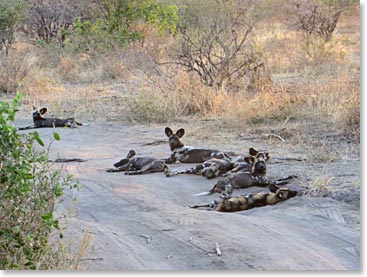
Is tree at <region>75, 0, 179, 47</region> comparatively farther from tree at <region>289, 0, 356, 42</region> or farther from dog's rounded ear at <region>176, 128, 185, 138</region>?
tree at <region>289, 0, 356, 42</region>

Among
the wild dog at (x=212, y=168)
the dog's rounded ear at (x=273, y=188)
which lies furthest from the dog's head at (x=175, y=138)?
the dog's rounded ear at (x=273, y=188)

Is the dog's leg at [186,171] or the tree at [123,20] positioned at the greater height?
the tree at [123,20]

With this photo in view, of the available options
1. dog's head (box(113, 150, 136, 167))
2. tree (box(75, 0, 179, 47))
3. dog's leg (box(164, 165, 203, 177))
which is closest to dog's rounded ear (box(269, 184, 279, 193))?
dog's leg (box(164, 165, 203, 177))

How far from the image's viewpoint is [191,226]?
12.6ft

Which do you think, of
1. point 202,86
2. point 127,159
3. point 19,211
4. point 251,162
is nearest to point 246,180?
point 251,162

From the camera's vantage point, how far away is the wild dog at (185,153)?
570 centimetres

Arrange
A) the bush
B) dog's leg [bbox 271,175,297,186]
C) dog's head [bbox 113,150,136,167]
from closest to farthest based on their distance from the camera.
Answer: the bush < dog's leg [bbox 271,175,297,186] < dog's head [bbox 113,150,136,167]

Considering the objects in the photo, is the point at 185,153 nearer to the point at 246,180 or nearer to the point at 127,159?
the point at 127,159

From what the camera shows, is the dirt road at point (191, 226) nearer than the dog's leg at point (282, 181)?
Yes

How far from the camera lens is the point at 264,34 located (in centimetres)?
667

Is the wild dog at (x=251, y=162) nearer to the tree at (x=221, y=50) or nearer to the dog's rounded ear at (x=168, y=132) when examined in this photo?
the dog's rounded ear at (x=168, y=132)

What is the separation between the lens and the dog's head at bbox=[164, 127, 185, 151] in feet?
19.4

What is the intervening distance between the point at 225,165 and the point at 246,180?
1.17ft

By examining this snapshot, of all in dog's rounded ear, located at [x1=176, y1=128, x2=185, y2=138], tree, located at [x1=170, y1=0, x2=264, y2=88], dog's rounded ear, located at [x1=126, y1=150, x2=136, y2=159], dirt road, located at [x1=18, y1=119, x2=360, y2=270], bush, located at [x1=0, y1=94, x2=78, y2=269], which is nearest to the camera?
bush, located at [x1=0, y1=94, x2=78, y2=269]
